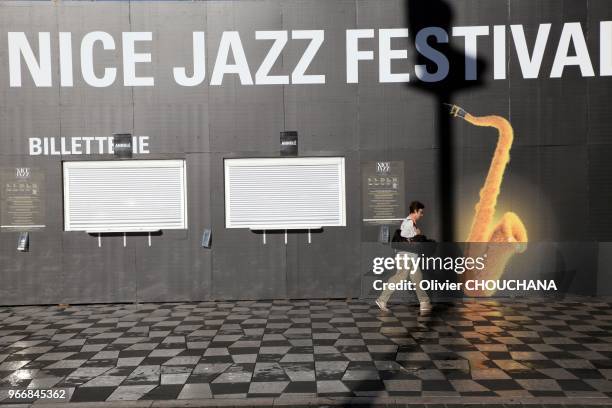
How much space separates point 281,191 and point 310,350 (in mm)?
4227

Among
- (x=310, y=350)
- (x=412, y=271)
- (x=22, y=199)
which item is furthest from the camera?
(x=22, y=199)

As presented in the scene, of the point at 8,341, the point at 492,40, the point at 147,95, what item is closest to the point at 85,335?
the point at 8,341

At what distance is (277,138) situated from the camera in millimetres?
10516

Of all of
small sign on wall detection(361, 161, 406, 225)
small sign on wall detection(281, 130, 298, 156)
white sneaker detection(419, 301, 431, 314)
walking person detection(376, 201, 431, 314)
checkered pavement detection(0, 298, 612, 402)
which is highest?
small sign on wall detection(281, 130, 298, 156)

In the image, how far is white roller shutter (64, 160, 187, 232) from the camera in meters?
10.5

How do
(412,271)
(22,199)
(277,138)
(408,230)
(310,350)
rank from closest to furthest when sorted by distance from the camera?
(310,350) < (408,230) < (412,271) < (22,199) < (277,138)

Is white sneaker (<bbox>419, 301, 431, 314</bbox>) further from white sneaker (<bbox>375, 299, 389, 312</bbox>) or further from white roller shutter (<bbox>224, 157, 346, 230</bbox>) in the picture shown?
white roller shutter (<bbox>224, 157, 346, 230</bbox>)

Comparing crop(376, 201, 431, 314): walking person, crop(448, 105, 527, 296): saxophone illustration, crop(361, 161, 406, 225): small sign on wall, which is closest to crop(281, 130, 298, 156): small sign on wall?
crop(361, 161, 406, 225): small sign on wall

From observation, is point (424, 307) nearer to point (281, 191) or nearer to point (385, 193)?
point (385, 193)

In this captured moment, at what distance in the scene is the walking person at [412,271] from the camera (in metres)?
9.20

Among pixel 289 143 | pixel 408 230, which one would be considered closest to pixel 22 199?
pixel 289 143

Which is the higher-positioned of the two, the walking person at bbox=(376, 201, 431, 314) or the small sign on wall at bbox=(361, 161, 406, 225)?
the small sign on wall at bbox=(361, 161, 406, 225)

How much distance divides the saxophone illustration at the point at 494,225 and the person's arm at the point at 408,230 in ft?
5.96

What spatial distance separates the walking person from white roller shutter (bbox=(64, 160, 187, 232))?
13.8 ft
